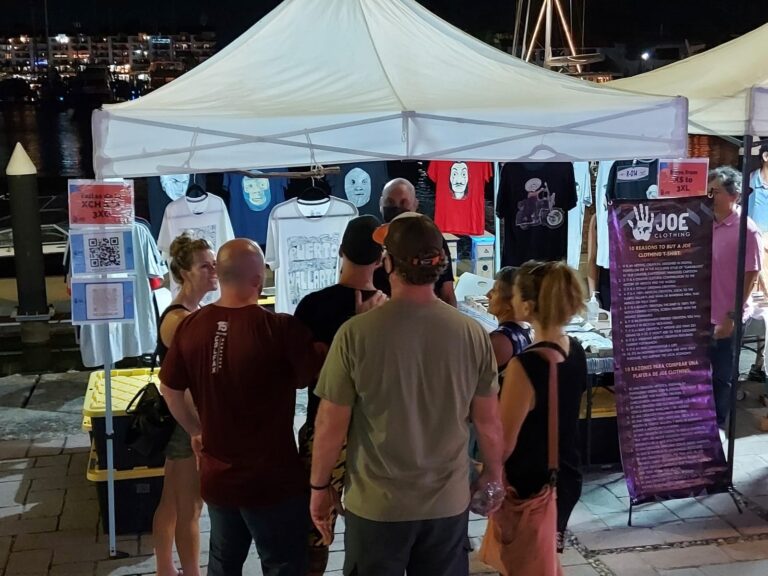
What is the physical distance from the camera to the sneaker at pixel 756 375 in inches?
253

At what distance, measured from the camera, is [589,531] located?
164 inches

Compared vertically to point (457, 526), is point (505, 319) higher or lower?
higher

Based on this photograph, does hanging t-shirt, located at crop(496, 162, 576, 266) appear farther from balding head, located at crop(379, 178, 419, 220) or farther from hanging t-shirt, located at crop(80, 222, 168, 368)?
hanging t-shirt, located at crop(80, 222, 168, 368)

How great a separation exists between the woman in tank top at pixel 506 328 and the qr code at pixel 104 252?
1.73 metres

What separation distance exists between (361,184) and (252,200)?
34.2 inches

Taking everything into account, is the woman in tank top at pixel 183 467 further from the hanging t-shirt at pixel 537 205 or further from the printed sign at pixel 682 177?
the hanging t-shirt at pixel 537 205

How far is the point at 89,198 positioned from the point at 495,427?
213 centimetres

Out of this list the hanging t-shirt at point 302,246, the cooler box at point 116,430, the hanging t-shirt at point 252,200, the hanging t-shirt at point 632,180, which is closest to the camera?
the cooler box at point 116,430

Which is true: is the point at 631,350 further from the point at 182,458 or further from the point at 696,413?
the point at 182,458

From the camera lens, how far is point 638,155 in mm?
3916

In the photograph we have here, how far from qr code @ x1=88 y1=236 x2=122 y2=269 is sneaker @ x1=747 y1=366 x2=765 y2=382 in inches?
202

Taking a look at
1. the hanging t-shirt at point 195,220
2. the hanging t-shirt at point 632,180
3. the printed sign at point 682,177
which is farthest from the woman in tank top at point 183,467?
the hanging t-shirt at point 632,180

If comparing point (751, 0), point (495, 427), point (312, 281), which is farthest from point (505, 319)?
point (751, 0)

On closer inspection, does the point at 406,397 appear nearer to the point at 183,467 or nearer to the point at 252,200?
the point at 183,467
